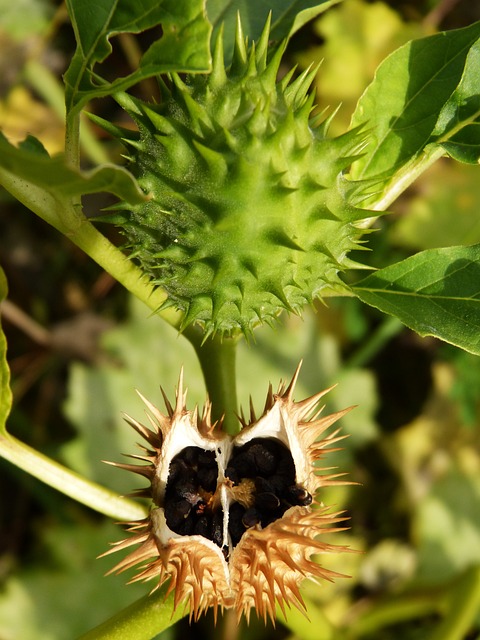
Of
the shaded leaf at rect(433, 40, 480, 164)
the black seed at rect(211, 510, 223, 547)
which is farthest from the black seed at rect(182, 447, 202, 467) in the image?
the shaded leaf at rect(433, 40, 480, 164)

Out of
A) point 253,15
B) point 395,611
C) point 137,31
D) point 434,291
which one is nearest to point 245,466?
point 434,291

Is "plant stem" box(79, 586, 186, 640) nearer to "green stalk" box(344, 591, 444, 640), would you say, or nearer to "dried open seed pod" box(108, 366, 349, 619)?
"dried open seed pod" box(108, 366, 349, 619)

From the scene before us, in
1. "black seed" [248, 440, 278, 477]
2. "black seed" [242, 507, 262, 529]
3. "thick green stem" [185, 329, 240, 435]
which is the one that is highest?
"thick green stem" [185, 329, 240, 435]

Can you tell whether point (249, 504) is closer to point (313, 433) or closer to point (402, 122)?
point (313, 433)

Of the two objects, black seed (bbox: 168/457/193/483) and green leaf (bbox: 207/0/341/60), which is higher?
green leaf (bbox: 207/0/341/60)

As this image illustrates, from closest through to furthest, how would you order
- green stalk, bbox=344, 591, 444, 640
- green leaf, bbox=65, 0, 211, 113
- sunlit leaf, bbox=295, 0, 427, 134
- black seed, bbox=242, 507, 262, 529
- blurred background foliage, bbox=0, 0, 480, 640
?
green leaf, bbox=65, 0, 211, 113 < black seed, bbox=242, 507, 262, 529 < green stalk, bbox=344, 591, 444, 640 < blurred background foliage, bbox=0, 0, 480, 640 < sunlit leaf, bbox=295, 0, 427, 134

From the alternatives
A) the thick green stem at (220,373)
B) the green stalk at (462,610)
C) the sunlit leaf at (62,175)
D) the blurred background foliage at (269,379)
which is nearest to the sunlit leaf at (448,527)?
the blurred background foliage at (269,379)
